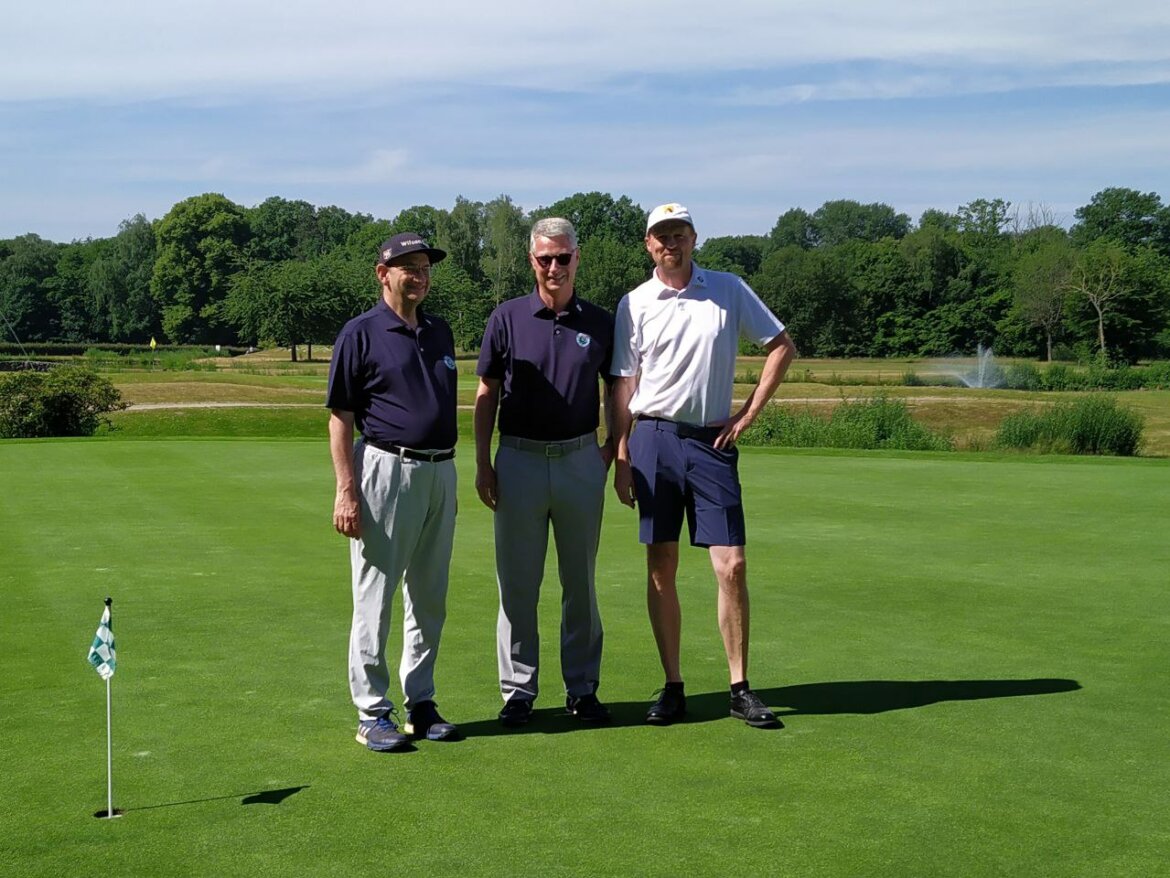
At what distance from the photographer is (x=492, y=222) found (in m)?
93.9

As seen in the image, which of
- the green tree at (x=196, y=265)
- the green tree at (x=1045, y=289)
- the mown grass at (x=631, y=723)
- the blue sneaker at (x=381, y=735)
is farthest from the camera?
the green tree at (x=196, y=265)

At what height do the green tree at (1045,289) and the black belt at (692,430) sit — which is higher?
the green tree at (1045,289)

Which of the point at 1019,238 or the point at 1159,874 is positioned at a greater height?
the point at 1019,238

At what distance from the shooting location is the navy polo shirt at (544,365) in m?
5.36

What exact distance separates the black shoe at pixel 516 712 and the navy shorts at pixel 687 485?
80 cm

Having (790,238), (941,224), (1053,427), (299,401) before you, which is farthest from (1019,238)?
(1053,427)

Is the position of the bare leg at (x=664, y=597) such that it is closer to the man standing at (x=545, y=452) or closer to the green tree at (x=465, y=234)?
the man standing at (x=545, y=452)

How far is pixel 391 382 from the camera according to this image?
16.7ft

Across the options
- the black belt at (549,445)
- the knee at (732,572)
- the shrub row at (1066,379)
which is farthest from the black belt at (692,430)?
the shrub row at (1066,379)

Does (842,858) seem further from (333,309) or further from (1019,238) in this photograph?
(1019,238)

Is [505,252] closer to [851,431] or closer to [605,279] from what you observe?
[605,279]

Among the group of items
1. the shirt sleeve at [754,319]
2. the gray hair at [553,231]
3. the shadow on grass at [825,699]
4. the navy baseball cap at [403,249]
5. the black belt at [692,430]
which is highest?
the gray hair at [553,231]

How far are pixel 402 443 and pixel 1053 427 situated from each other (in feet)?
59.8

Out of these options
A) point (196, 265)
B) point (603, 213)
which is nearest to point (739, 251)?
point (603, 213)
